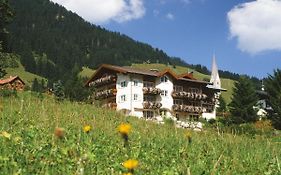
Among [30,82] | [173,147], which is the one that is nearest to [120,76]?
[173,147]

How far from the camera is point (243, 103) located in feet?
241

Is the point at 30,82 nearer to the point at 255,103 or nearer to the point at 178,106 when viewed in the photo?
the point at 178,106

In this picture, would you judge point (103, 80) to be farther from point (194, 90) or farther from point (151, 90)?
point (194, 90)

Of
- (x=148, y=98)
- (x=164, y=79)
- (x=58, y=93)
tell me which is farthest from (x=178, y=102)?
(x=58, y=93)

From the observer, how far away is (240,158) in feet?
26.7

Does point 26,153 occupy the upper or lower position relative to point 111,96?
lower

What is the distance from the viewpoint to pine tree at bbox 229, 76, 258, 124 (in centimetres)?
7162

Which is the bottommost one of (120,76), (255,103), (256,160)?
(256,160)

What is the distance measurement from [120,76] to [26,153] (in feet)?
258

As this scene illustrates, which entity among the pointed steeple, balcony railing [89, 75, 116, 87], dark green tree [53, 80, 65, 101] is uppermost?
the pointed steeple

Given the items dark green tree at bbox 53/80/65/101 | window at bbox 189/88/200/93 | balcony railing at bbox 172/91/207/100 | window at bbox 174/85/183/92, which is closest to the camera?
dark green tree at bbox 53/80/65/101

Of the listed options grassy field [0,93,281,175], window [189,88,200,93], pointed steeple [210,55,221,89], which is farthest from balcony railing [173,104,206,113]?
grassy field [0,93,281,175]

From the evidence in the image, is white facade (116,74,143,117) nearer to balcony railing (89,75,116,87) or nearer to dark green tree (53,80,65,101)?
balcony railing (89,75,116,87)

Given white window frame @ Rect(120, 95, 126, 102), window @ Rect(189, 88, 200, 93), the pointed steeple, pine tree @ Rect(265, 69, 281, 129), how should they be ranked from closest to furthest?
pine tree @ Rect(265, 69, 281, 129) → white window frame @ Rect(120, 95, 126, 102) → window @ Rect(189, 88, 200, 93) → the pointed steeple
